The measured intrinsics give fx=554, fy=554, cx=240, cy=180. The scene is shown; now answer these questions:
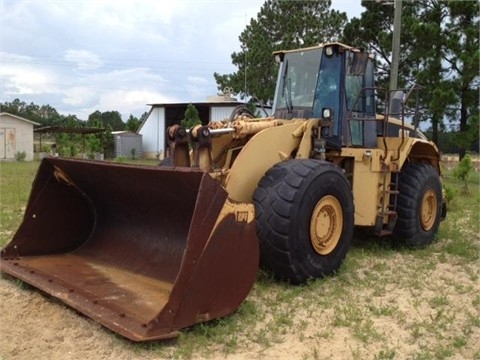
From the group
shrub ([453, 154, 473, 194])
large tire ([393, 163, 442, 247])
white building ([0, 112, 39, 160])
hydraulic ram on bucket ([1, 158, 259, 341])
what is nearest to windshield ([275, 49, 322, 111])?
large tire ([393, 163, 442, 247])

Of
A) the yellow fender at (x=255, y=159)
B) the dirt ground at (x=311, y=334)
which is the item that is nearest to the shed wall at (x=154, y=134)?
the yellow fender at (x=255, y=159)

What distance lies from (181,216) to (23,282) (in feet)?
4.80

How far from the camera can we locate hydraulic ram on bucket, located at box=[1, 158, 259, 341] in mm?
3678

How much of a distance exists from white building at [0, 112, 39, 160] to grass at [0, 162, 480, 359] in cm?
2641

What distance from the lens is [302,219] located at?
4.75m

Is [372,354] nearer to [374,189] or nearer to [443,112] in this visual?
[374,189]

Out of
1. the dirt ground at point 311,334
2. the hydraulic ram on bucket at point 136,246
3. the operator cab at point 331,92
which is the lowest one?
the dirt ground at point 311,334

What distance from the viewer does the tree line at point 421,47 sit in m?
20.6

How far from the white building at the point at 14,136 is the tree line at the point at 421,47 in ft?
41.2

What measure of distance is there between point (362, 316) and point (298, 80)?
309 centimetres

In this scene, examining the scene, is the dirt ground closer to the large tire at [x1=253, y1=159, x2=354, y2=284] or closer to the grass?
the grass

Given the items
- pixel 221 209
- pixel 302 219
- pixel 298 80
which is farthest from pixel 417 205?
pixel 221 209

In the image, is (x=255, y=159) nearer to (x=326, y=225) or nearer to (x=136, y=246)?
(x=326, y=225)

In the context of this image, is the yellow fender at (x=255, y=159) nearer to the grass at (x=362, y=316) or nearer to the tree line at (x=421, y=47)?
the grass at (x=362, y=316)
